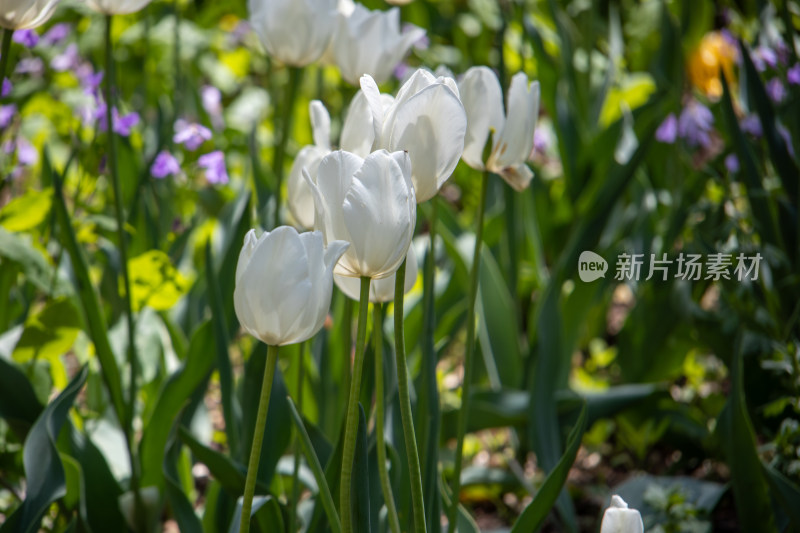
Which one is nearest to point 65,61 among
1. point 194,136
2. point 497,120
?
point 194,136

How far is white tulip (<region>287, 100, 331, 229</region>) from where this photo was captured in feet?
3.05

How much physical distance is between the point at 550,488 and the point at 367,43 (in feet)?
2.16

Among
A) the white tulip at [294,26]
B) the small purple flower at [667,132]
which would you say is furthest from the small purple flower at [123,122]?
the small purple flower at [667,132]

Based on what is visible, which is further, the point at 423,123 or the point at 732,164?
the point at 732,164

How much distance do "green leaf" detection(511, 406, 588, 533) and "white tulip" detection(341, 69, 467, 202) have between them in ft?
1.23

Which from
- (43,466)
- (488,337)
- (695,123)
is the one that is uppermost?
(43,466)

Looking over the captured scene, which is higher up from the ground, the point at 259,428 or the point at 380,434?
the point at 259,428

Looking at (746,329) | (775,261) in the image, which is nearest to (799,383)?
(746,329)

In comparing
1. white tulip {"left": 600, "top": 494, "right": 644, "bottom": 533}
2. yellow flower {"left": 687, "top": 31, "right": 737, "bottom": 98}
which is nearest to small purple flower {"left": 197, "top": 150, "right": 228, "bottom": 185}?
white tulip {"left": 600, "top": 494, "right": 644, "bottom": 533}

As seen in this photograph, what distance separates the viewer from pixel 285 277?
669 mm

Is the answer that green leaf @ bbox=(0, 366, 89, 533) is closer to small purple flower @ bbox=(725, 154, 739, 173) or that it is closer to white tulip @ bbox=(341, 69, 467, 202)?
white tulip @ bbox=(341, 69, 467, 202)

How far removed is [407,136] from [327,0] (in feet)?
1.63

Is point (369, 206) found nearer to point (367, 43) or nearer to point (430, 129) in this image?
point (430, 129)

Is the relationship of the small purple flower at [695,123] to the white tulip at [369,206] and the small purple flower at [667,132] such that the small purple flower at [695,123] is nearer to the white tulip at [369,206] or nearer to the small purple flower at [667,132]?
the small purple flower at [667,132]
